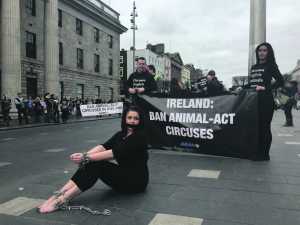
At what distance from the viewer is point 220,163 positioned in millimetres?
5781

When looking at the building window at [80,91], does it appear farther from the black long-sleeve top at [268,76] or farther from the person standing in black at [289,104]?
the black long-sleeve top at [268,76]

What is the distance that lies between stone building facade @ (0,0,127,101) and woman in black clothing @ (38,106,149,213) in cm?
2039

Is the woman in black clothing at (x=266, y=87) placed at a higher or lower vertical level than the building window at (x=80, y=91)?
lower

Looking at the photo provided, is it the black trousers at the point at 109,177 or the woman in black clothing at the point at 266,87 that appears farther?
the woman in black clothing at the point at 266,87

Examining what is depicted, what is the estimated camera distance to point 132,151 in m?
3.61

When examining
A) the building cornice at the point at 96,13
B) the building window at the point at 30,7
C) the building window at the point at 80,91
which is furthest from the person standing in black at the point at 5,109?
the building cornice at the point at 96,13

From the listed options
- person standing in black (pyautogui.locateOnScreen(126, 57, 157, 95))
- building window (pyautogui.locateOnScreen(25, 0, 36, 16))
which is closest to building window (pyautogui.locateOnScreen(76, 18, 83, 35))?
building window (pyautogui.locateOnScreen(25, 0, 36, 16))

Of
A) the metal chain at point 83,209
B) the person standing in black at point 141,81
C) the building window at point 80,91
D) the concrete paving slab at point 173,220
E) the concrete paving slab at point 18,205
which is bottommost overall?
the concrete paving slab at point 18,205

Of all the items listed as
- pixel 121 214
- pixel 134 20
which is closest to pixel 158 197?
→ pixel 121 214

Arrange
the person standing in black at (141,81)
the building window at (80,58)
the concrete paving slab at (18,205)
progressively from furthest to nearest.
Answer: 1. the building window at (80,58)
2. the person standing in black at (141,81)
3. the concrete paving slab at (18,205)

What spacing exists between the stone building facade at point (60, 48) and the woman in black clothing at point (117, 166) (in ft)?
66.9

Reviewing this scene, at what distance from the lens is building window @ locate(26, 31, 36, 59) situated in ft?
89.6

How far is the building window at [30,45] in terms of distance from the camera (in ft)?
89.6

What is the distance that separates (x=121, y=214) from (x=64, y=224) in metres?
0.57
